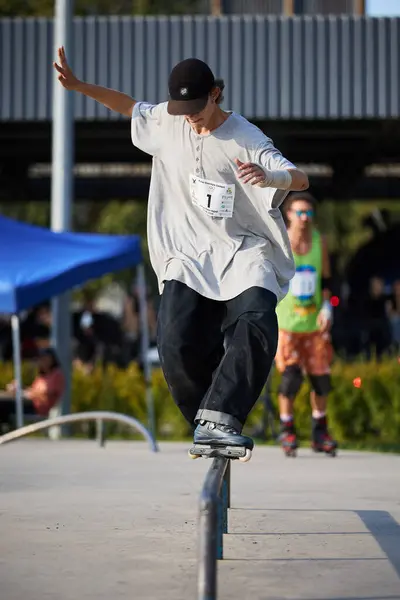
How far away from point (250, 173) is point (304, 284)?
489cm

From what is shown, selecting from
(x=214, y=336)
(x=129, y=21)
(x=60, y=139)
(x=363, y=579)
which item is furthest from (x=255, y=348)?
(x=129, y=21)

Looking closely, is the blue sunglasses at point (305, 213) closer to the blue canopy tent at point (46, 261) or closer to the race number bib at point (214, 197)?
the blue canopy tent at point (46, 261)

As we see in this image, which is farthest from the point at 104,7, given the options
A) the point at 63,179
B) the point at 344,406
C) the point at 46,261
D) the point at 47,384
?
the point at 46,261

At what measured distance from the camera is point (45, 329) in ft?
69.5

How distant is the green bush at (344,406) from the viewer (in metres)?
14.0

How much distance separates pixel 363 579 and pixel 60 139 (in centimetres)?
990

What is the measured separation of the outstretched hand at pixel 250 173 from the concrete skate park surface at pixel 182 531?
140cm

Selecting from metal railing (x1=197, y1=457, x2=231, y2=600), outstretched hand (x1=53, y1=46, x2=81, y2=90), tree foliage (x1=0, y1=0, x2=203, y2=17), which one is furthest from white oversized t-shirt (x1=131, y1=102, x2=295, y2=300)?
tree foliage (x1=0, y1=0, x2=203, y2=17)

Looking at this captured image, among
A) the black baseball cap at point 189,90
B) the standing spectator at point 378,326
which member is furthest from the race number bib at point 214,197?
the standing spectator at point 378,326

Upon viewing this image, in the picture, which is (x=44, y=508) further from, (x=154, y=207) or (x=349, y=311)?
(x=349, y=311)

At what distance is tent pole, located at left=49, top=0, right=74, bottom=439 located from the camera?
1379 centimetres

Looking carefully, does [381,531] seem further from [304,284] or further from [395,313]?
[395,313]

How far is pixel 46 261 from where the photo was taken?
40.8 ft

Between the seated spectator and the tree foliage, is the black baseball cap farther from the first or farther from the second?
the tree foliage
